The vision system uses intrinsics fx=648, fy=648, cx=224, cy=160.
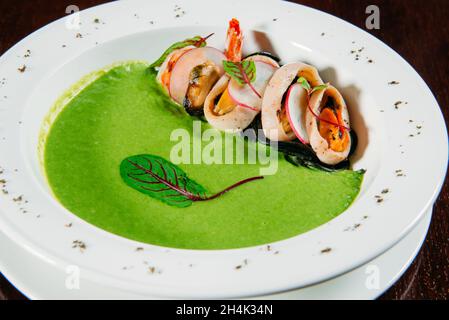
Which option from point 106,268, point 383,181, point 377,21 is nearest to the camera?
point 106,268

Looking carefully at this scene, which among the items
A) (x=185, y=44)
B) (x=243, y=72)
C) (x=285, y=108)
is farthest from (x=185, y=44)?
Answer: (x=285, y=108)

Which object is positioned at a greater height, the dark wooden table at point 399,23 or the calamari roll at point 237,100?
the dark wooden table at point 399,23

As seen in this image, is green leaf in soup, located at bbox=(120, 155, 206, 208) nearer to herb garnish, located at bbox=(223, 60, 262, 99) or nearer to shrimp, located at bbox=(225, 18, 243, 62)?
herb garnish, located at bbox=(223, 60, 262, 99)

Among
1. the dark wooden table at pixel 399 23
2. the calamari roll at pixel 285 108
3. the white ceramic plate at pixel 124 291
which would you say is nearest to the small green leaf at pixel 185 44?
the calamari roll at pixel 285 108

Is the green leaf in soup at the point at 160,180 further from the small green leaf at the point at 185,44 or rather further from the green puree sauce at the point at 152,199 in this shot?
the small green leaf at the point at 185,44

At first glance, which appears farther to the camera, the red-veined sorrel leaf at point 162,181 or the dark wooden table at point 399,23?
the dark wooden table at point 399,23

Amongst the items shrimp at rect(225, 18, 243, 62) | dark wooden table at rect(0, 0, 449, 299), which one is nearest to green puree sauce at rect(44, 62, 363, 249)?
shrimp at rect(225, 18, 243, 62)

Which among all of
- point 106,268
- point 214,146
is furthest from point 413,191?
point 106,268

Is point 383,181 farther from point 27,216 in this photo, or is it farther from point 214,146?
point 27,216
